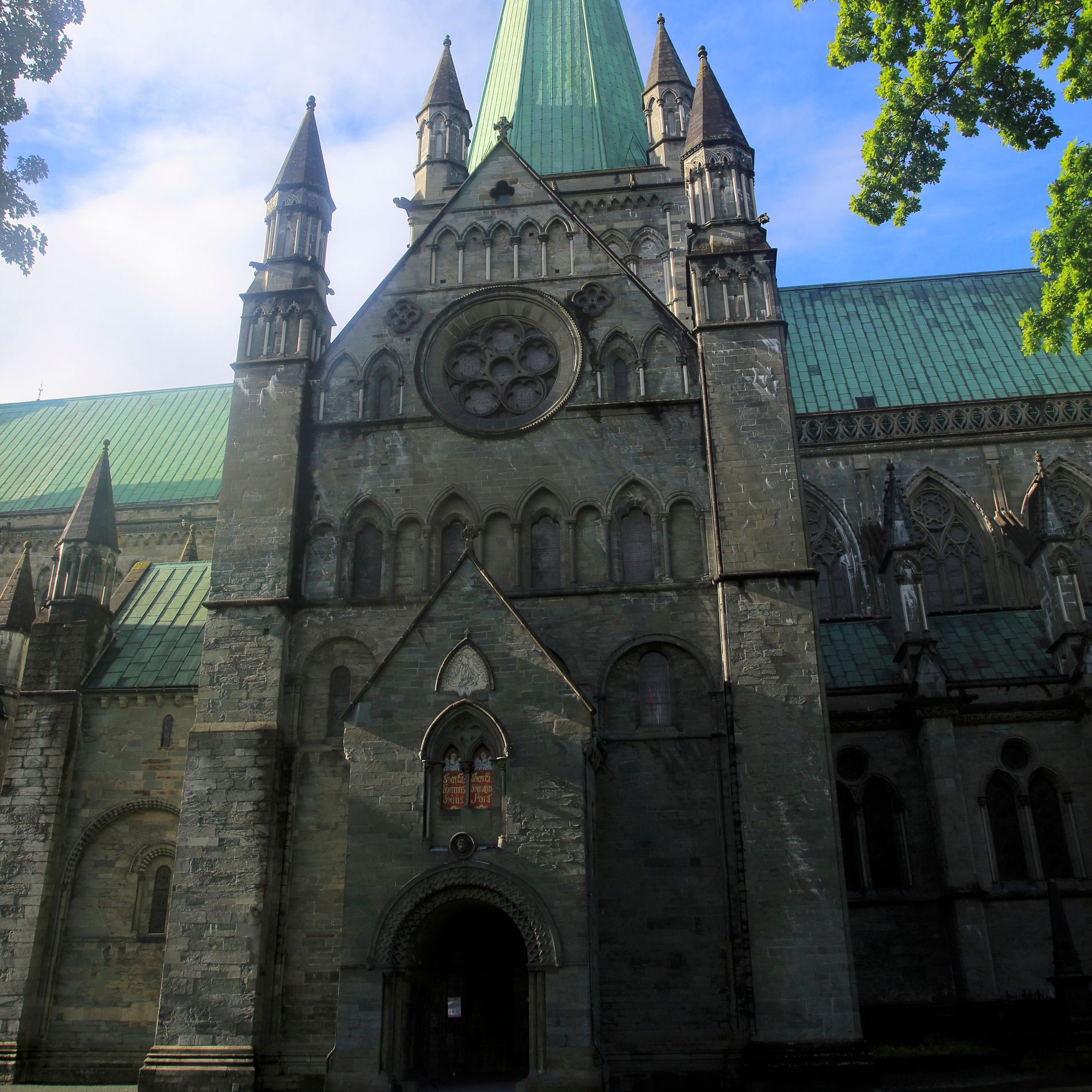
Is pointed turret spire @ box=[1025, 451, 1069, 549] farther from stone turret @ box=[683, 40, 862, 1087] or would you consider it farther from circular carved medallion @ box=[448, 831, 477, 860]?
circular carved medallion @ box=[448, 831, 477, 860]

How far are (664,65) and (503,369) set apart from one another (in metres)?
20.8

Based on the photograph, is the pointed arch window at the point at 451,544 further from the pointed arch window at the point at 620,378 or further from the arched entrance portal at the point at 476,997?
the arched entrance portal at the point at 476,997

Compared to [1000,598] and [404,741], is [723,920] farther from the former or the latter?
[1000,598]

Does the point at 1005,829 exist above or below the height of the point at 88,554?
below

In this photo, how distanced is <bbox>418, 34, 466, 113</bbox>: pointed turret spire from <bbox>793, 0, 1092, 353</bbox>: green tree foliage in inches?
939

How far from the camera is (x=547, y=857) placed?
57.2 ft

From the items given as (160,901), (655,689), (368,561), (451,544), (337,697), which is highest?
(451,544)

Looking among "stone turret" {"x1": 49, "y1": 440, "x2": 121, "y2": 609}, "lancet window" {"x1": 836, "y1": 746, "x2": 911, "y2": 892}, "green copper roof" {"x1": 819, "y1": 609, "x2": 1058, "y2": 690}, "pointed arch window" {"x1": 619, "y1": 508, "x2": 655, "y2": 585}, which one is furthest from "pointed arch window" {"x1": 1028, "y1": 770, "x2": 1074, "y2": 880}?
"stone turret" {"x1": 49, "y1": 440, "x2": 121, "y2": 609}

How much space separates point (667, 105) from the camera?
1506 inches

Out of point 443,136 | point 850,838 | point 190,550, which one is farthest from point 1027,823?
point 443,136

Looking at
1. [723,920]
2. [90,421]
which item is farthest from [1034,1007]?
[90,421]

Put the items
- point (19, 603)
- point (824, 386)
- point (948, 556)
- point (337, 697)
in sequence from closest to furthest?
point (337, 697)
point (19, 603)
point (948, 556)
point (824, 386)

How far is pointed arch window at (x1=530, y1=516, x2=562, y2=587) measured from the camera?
2170 centimetres

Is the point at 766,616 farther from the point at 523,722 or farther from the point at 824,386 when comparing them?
the point at 824,386
